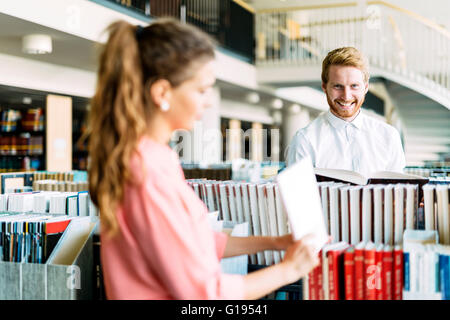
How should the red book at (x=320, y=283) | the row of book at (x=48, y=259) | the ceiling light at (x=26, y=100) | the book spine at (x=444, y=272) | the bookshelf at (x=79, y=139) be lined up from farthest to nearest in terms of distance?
the bookshelf at (x=79, y=139) < the ceiling light at (x=26, y=100) < the row of book at (x=48, y=259) < the red book at (x=320, y=283) < the book spine at (x=444, y=272)

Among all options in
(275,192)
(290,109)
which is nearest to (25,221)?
(275,192)

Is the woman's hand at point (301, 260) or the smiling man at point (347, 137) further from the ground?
the smiling man at point (347, 137)

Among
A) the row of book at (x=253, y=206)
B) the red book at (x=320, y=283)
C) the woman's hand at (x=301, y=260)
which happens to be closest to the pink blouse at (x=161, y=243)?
the woman's hand at (x=301, y=260)

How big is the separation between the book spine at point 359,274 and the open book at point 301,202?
0.26m

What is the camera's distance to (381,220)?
1.73 metres

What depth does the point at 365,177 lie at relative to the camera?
6.20ft

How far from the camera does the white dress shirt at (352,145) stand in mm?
2402

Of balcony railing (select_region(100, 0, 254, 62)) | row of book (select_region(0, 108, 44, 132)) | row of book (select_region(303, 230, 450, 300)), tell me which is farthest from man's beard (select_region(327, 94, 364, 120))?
balcony railing (select_region(100, 0, 254, 62))

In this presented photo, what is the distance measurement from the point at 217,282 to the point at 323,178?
1.02 m

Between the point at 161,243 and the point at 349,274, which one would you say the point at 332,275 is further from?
the point at 161,243

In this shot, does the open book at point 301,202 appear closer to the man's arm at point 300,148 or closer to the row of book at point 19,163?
the man's arm at point 300,148

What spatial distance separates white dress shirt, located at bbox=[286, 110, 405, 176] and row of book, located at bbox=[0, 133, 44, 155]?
22.9ft

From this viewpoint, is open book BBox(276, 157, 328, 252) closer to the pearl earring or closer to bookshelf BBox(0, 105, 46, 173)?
the pearl earring
